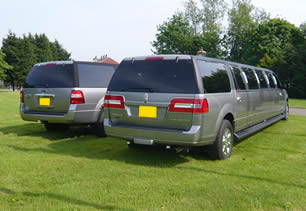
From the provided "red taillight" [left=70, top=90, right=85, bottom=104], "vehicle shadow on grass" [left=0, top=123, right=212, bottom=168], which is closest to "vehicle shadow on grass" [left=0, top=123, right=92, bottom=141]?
"vehicle shadow on grass" [left=0, top=123, right=212, bottom=168]

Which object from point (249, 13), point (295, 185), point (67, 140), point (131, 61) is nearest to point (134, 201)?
point (295, 185)

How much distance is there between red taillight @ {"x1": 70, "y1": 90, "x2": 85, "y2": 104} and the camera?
6.32 meters

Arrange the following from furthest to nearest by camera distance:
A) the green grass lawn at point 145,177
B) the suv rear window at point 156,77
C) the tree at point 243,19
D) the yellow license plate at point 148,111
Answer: the tree at point 243,19
the yellow license plate at point 148,111
the suv rear window at point 156,77
the green grass lawn at point 145,177

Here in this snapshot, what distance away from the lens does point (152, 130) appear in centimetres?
443

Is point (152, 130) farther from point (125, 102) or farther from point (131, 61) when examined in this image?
point (131, 61)

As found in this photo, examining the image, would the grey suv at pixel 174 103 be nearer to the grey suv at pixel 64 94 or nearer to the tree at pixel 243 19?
the grey suv at pixel 64 94

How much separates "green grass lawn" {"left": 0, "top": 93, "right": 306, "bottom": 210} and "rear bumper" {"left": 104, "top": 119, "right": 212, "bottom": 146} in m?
0.45

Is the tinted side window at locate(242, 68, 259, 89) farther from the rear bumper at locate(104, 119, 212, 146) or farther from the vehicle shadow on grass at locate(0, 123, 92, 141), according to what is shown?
the vehicle shadow on grass at locate(0, 123, 92, 141)

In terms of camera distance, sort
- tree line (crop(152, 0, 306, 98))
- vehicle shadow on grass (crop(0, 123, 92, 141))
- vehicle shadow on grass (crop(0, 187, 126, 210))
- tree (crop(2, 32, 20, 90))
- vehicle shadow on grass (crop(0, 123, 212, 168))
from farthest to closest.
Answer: tree (crop(2, 32, 20, 90))
tree line (crop(152, 0, 306, 98))
vehicle shadow on grass (crop(0, 123, 92, 141))
vehicle shadow on grass (crop(0, 123, 212, 168))
vehicle shadow on grass (crop(0, 187, 126, 210))

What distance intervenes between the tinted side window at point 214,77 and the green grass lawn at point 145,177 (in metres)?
1.30

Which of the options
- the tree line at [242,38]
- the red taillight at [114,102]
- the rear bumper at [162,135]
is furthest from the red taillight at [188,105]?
the tree line at [242,38]

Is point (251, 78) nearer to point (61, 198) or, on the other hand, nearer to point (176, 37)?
point (61, 198)

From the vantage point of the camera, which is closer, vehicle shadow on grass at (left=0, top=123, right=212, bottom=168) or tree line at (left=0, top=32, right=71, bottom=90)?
vehicle shadow on grass at (left=0, top=123, right=212, bottom=168)

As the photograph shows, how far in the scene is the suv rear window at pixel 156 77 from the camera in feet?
14.3
